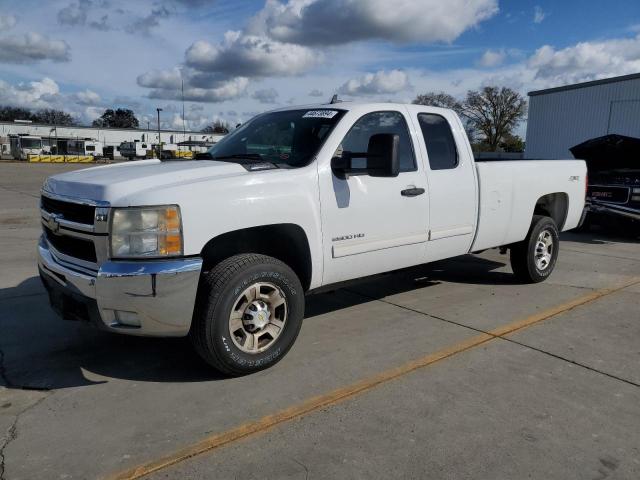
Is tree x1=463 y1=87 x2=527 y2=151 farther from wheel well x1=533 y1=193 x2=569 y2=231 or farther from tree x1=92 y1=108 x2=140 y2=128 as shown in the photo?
tree x1=92 y1=108 x2=140 y2=128

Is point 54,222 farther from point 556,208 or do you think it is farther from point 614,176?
point 614,176

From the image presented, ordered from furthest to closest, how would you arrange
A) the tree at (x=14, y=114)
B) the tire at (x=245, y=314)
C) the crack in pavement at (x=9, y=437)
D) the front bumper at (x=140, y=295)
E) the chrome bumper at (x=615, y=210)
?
the tree at (x=14, y=114) → the chrome bumper at (x=615, y=210) → the tire at (x=245, y=314) → the front bumper at (x=140, y=295) → the crack in pavement at (x=9, y=437)

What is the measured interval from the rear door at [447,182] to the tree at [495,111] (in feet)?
212

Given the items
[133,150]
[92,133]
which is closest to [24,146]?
[133,150]

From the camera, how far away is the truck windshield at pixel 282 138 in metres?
4.28

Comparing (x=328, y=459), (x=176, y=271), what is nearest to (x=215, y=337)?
(x=176, y=271)

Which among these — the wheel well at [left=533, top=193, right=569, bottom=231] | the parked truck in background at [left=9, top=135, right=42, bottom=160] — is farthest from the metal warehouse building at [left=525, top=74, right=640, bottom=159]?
the parked truck in background at [left=9, top=135, right=42, bottom=160]

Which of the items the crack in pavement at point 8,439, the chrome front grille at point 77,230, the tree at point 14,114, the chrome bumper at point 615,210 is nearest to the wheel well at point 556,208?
the chrome bumper at point 615,210

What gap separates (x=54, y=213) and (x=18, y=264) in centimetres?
418

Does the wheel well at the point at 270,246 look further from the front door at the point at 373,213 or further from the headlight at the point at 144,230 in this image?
the headlight at the point at 144,230

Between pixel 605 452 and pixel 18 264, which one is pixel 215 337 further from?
pixel 18 264

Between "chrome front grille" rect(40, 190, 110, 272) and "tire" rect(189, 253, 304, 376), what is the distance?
0.70m

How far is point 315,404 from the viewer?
3420 mm

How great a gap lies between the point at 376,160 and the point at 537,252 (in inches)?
129
